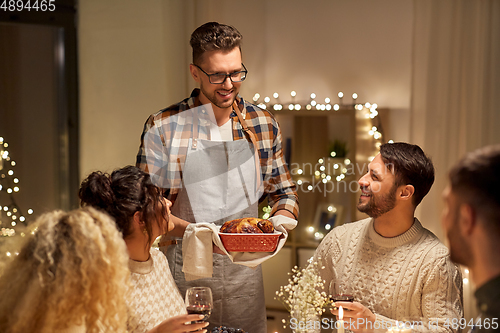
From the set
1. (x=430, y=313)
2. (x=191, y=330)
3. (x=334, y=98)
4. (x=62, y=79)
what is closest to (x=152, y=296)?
(x=191, y=330)

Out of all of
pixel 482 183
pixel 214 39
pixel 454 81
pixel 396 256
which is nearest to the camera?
pixel 482 183

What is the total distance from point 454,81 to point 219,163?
6.43 feet

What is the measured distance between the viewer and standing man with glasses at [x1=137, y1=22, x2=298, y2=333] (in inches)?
82.2

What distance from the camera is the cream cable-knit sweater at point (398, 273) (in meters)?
1.79

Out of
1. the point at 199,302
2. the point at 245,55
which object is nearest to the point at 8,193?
the point at 245,55

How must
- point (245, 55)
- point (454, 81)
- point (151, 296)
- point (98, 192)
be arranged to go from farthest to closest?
point (245, 55), point (454, 81), point (151, 296), point (98, 192)

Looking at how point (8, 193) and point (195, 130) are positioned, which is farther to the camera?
point (8, 193)

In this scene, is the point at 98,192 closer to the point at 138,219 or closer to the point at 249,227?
the point at 138,219

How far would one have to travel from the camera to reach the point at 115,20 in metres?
3.39

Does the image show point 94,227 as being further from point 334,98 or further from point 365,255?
point 334,98

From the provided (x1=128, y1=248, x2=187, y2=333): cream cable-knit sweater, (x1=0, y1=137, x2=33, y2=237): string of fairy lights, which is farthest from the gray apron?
(x1=0, y1=137, x2=33, y2=237): string of fairy lights

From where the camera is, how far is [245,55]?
3.86 metres

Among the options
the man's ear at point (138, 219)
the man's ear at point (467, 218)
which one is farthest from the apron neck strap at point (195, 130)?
the man's ear at point (467, 218)

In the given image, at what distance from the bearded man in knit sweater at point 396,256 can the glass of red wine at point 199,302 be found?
Answer: 25.5 inches
